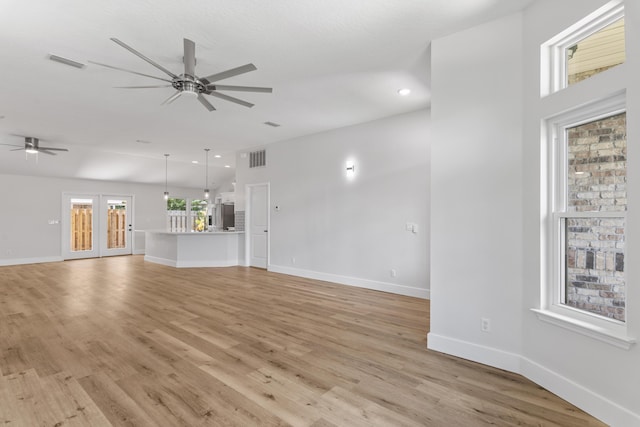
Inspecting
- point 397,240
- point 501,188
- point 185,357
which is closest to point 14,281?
point 185,357

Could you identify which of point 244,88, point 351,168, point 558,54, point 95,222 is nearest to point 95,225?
point 95,222

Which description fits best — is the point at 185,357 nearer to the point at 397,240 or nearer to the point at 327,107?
the point at 397,240

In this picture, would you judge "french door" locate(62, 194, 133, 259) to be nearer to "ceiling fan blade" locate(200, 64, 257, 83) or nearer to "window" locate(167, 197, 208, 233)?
"window" locate(167, 197, 208, 233)

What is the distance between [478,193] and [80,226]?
452 inches

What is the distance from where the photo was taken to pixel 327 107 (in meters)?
4.91

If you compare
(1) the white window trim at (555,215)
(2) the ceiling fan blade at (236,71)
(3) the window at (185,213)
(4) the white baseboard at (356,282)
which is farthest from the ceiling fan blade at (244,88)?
(3) the window at (185,213)

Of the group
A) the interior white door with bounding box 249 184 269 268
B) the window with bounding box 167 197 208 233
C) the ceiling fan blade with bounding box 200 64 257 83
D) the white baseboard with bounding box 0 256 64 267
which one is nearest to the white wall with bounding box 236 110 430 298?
the interior white door with bounding box 249 184 269 268

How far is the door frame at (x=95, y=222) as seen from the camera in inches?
368

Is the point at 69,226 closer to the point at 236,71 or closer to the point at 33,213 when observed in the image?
the point at 33,213

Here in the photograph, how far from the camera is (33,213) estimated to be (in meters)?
8.77

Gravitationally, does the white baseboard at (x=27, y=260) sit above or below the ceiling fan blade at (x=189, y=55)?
below

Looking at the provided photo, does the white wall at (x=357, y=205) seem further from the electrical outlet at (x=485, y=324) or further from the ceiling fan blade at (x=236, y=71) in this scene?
the ceiling fan blade at (x=236, y=71)

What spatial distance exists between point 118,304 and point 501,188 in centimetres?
517

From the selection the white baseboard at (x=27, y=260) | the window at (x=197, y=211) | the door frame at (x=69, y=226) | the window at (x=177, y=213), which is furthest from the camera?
the window at (x=197, y=211)
